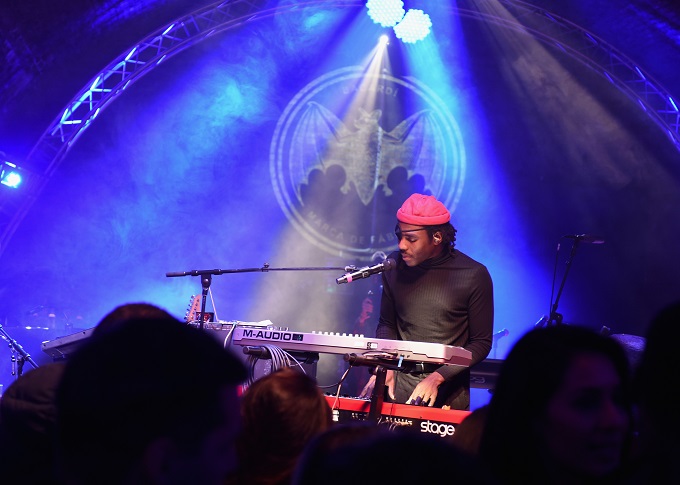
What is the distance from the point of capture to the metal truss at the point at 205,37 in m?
10.1

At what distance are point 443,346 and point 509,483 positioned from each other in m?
2.13

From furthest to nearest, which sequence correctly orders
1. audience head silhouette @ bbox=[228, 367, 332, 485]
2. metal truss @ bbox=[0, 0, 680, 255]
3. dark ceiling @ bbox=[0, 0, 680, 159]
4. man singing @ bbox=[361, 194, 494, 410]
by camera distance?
metal truss @ bbox=[0, 0, 680, 255] < dark ceiling @ bbox=[0, 0, 680, 159] < man singing @ bbox=[361, 194, 494, 410] < audience head silhouette @ bbox=[228, 367, 332, 485]

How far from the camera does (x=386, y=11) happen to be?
11641mm

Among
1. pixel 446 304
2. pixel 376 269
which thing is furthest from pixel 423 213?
pixel 446 304

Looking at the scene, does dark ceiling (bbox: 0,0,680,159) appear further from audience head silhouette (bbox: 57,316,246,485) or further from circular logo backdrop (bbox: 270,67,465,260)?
audience head silhouette (bbox: 57,316,246,485)

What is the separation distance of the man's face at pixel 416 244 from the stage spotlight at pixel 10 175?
6.46 meters

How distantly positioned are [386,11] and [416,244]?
7.54 m

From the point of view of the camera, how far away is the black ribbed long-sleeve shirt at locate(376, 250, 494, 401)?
4824 mm

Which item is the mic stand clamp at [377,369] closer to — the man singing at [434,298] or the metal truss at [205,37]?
the man singing at [434,298]

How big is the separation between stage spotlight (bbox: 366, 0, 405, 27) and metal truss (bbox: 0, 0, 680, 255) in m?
0.19

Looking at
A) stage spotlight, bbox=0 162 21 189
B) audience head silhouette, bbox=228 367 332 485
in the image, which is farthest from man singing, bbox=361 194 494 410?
stage spotlight, bbox=0 162 21 189

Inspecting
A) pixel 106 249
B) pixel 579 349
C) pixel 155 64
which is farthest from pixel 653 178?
pixel 579 349

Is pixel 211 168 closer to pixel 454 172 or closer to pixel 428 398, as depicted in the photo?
pixel 454 172

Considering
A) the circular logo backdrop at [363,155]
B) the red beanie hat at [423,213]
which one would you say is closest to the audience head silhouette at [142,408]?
the red beanie hat at [423,213]
